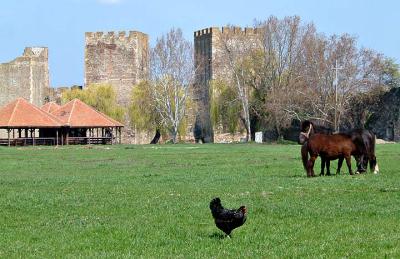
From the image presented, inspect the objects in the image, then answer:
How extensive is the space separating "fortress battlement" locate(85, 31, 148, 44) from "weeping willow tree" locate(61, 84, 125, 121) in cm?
521

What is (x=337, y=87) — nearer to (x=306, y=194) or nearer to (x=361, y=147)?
(x=361, y=147)

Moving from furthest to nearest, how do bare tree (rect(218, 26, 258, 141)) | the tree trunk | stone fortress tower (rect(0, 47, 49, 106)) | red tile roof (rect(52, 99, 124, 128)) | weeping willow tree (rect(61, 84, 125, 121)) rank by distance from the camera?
stone fortress tower (rect(0, 47, 49, 106)), weeping willow tree (rect(61, 84, 125, 121)), the tree trunk, bare tree (rect(218, 26, 258, 141)), red tile roof (rect(52, 99, 124, 128))

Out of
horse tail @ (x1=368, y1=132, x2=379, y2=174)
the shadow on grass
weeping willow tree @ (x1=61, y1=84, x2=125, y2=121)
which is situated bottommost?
the shadow on grass

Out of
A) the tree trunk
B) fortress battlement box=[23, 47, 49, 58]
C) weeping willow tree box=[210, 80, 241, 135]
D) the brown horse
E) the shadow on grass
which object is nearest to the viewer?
the shadow on grass

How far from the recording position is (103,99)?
83.6 m

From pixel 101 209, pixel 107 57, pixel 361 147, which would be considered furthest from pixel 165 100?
pixel 101 209

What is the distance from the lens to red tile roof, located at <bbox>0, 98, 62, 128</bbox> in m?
69.6

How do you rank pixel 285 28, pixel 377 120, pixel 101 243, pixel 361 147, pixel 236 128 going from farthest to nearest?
pixel 236 128 < pixel 285 28 < pixel 377 120 < pixel 361 147 < pixel 101 243

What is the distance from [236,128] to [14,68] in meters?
25.3

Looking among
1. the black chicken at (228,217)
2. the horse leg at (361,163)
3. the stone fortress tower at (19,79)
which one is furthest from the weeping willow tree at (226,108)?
the black chicken at (228,217)

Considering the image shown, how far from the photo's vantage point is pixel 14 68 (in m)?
88.6

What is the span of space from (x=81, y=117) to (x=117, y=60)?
1490cm

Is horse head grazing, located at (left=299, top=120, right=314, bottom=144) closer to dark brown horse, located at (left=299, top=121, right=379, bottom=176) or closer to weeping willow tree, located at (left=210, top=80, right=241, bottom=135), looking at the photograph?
dark brown horse, located at (left=299, top=121, right=379, bottom=176)

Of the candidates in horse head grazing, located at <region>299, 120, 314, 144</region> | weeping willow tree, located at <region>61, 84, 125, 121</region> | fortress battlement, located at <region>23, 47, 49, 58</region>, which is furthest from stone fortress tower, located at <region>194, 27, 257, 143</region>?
horse head grazing, located at <region>299, 120, 314, 144</region>
